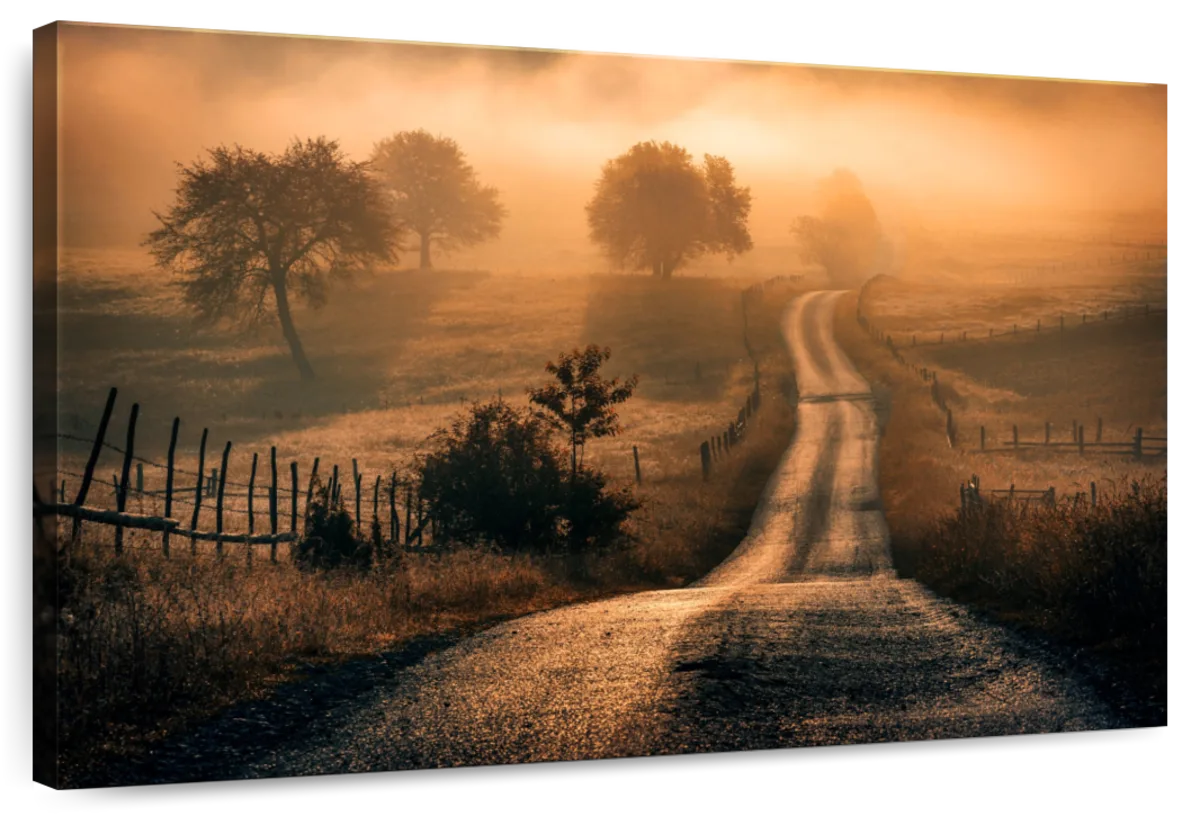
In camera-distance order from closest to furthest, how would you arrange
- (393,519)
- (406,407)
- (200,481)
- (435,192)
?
1. (435,192)
2. (200,481)
3. (406,407)
4. (393,519)

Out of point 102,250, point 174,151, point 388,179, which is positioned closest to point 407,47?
point 388,179

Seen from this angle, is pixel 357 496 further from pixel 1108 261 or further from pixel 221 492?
pixel 1108 261

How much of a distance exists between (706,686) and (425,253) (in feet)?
16.5

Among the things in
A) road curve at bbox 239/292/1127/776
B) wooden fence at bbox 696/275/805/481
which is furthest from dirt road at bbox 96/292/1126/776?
wooden fence at bbox 696/275/805/481

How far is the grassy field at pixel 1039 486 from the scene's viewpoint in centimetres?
994

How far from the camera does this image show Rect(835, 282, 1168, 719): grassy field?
9.94 meters

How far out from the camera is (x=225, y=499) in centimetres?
1198

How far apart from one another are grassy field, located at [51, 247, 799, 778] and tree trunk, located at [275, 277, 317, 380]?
5.2 inches

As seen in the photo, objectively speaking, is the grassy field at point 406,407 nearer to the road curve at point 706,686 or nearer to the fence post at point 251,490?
the fence post at point 251,490

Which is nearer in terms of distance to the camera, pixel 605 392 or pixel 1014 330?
pixel 605 392

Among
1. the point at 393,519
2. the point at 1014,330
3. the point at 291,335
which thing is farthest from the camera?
the point at 1014,330

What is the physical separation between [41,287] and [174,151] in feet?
6.33

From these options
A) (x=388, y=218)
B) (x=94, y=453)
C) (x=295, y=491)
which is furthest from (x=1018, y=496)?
(x=94, y=453)

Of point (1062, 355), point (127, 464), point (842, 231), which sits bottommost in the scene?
point (127, 464)
